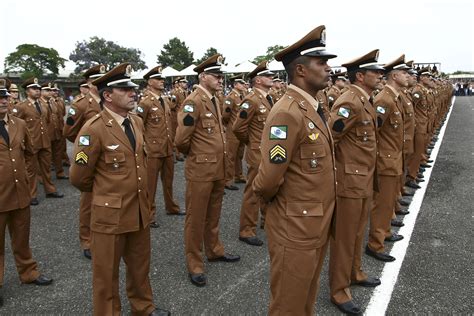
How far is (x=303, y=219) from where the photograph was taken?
2.58m

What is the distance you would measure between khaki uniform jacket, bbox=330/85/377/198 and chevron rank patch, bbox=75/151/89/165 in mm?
2341

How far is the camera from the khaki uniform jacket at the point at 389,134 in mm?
4734

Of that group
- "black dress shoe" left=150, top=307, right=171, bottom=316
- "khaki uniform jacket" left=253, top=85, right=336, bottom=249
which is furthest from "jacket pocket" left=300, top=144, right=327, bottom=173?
"black dress shoe" left=150, top=307, right=171, bottom=316

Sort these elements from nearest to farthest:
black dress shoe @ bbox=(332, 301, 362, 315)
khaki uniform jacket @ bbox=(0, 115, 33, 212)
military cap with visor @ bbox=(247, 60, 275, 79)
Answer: black dress shoe @ bbox=(332, 301, 362, 315) → khaki uniform jacket @ bbox=(0, 115, 33, 212) → military cap with visor @ bbox=(247, 60, 275, 79)

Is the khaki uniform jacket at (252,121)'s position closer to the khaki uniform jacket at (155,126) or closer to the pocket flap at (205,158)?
the pocket flap at (205,158)

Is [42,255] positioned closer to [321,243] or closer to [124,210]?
[124,210]

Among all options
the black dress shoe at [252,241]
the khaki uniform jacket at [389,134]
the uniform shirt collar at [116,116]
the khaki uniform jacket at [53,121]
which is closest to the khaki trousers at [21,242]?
the uniform shirt collar at [116,116]

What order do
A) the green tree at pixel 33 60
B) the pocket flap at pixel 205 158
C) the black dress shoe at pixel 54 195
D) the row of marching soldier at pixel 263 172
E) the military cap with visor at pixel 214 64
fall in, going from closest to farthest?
the row of marching soldier at pixel 263 172, the pocket flap at pixel 205 158, the military cap with visor at pixel 214 64, the black dress shoe at pixel 54 195, the green tree at pixel 33 60

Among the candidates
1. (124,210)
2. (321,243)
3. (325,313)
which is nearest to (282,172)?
(321,243)

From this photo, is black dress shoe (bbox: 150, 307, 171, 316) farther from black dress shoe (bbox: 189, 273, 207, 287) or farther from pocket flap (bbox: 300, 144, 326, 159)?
pocket flap (bbox: 300, 144, 326, 159)

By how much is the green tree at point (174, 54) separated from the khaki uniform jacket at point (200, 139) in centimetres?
6269

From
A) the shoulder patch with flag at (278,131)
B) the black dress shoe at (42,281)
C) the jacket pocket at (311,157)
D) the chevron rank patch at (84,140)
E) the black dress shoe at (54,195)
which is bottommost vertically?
the black dress shoe at (54,195)

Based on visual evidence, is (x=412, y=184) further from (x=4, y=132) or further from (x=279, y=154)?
(x=4, y=132)

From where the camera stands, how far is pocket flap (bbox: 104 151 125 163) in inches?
126
